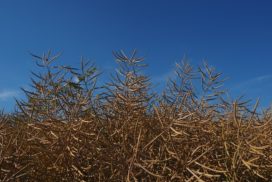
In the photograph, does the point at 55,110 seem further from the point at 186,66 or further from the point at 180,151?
the point at 186,66

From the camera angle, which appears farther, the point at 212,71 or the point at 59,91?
the point at 212,71

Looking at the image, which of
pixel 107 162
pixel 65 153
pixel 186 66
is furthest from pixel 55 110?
pixel 186 66

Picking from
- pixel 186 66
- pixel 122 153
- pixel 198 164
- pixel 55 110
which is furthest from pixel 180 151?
pixel 186 66

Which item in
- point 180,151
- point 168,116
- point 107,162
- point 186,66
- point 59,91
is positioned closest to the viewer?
point 107,162

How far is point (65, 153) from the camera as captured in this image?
4.54ft

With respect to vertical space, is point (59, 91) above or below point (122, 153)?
above

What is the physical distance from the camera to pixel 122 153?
1.32m

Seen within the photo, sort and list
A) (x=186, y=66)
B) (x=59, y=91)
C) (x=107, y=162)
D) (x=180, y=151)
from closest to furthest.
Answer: (x=107, y=162) → (x=180, y=151) → (x=59, y=91) → (x=186, y=66)

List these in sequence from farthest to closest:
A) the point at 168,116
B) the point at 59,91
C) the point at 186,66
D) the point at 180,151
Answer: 1. the point at 186,66
2. the point at 59,91
3. the point at 168,116
4. the point at 180,151

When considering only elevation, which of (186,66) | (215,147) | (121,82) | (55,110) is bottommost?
(215,147)

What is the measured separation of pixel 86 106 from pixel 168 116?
1.04 feet

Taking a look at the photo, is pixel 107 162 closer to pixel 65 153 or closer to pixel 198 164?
pixel 65 153

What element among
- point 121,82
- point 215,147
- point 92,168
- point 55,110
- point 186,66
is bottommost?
point 92,168

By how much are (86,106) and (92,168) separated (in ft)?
1.06
